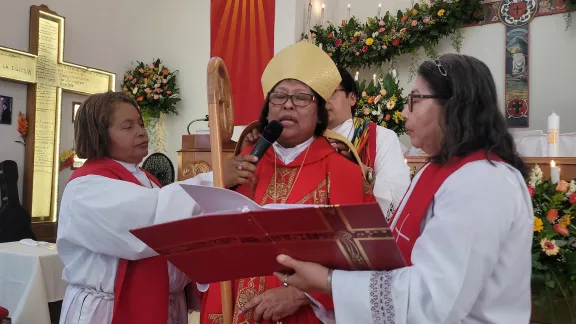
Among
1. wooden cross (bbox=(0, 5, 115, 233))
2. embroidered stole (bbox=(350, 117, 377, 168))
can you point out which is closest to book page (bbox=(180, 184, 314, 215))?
embroidered stole (bbox=(350, 117, 377, 168))

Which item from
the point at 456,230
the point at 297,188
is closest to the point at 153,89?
the point at 297,188

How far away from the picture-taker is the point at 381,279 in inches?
49.2

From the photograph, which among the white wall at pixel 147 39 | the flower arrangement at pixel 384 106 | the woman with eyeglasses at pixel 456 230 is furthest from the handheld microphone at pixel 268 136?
the white wall at pixel 147 39

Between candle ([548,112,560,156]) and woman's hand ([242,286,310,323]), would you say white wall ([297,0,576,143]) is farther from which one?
woman's hand ([242,286,310,323])

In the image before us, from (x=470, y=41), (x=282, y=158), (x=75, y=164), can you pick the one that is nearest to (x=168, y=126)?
(x=75, y=164)

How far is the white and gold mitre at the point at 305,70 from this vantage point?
75.9 inches

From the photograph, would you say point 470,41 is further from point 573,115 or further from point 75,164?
point 75,164

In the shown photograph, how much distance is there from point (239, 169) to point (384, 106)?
3507mm

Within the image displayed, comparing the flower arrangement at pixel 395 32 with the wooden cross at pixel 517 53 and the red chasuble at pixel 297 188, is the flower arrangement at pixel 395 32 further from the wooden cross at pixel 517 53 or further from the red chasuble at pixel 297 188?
the red chasuble at pixel 297 188

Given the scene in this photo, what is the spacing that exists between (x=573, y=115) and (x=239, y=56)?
387cm

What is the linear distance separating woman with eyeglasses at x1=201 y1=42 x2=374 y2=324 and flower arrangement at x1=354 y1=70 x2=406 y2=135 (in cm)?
298

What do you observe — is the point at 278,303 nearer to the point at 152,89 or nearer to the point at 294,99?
the point at 294,99

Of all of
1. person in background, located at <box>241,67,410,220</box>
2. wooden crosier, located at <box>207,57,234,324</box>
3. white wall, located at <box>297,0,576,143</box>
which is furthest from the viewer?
white wall, located at <box>297,0,576,143</box>

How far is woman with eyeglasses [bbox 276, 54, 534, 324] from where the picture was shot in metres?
1.18
